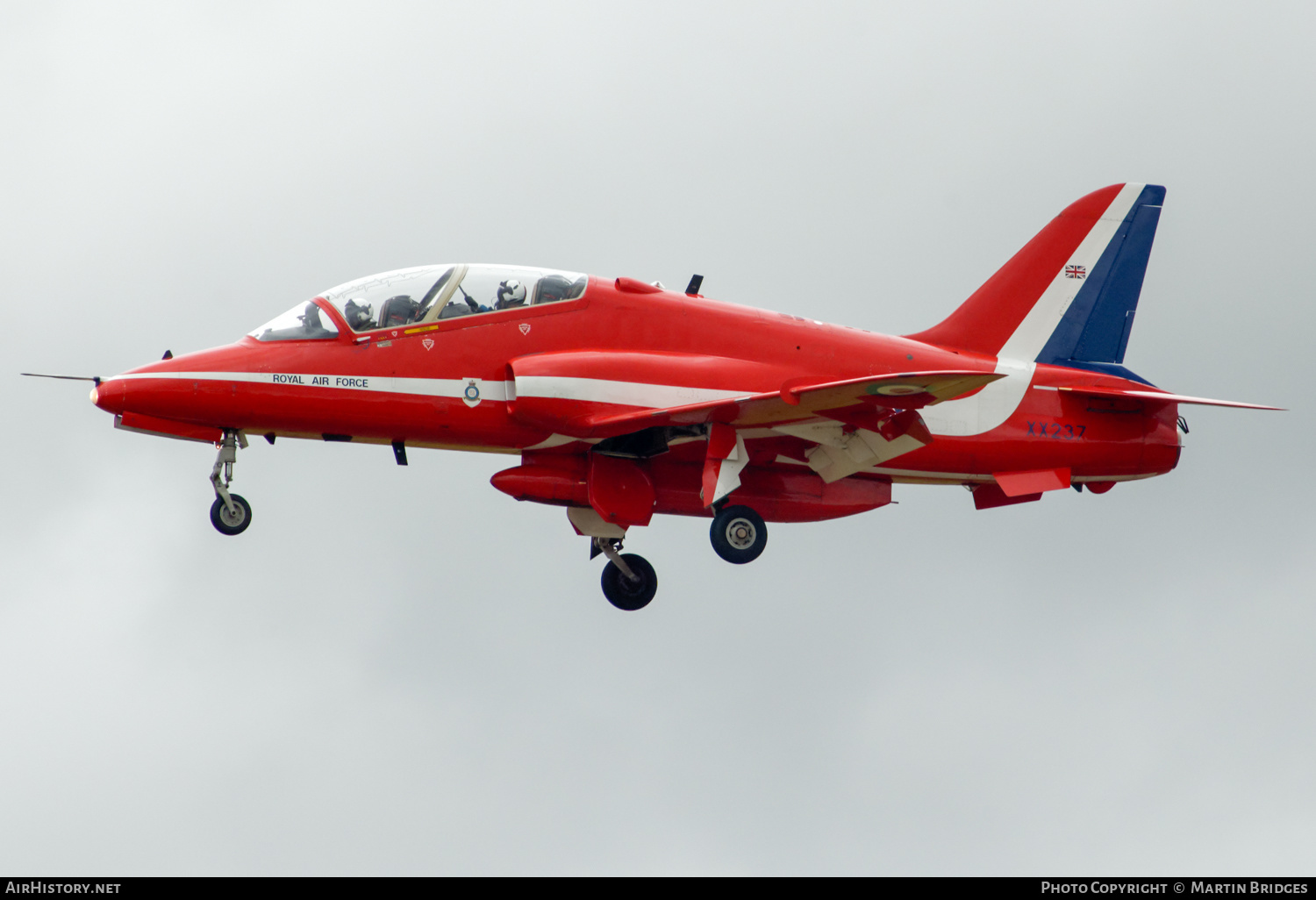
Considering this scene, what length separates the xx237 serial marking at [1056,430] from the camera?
74.5ft

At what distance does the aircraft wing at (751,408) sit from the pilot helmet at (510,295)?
3.98 ft

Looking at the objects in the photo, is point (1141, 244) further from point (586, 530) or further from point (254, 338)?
point (254, 338)

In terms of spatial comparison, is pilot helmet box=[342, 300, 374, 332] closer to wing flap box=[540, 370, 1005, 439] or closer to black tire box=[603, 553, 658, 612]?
wing flap box=[540, 370, 1005, 439]

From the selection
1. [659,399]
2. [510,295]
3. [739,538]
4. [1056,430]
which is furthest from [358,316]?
[1056,430]

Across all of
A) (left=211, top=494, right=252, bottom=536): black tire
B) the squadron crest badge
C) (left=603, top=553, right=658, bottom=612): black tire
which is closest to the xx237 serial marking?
(left=603, top=553, right=658, bottom=612): black tire

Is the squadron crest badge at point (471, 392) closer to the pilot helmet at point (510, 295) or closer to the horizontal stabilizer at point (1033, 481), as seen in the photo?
the pilot helmet at point (510, 295)

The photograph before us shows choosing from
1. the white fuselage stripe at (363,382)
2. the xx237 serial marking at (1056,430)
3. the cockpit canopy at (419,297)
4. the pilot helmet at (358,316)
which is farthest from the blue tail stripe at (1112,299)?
the pilot helmet at (358,316)

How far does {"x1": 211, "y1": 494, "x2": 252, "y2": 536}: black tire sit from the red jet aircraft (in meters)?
0.04

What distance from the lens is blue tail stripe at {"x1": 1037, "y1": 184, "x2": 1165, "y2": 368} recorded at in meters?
23.9

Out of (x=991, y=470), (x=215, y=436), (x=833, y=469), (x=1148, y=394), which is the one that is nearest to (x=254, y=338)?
(x=215, y=436)

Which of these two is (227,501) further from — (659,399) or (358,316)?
(659,399)

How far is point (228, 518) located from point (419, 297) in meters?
3.95

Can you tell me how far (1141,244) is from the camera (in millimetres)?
24594

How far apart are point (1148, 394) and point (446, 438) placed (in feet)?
34.5
